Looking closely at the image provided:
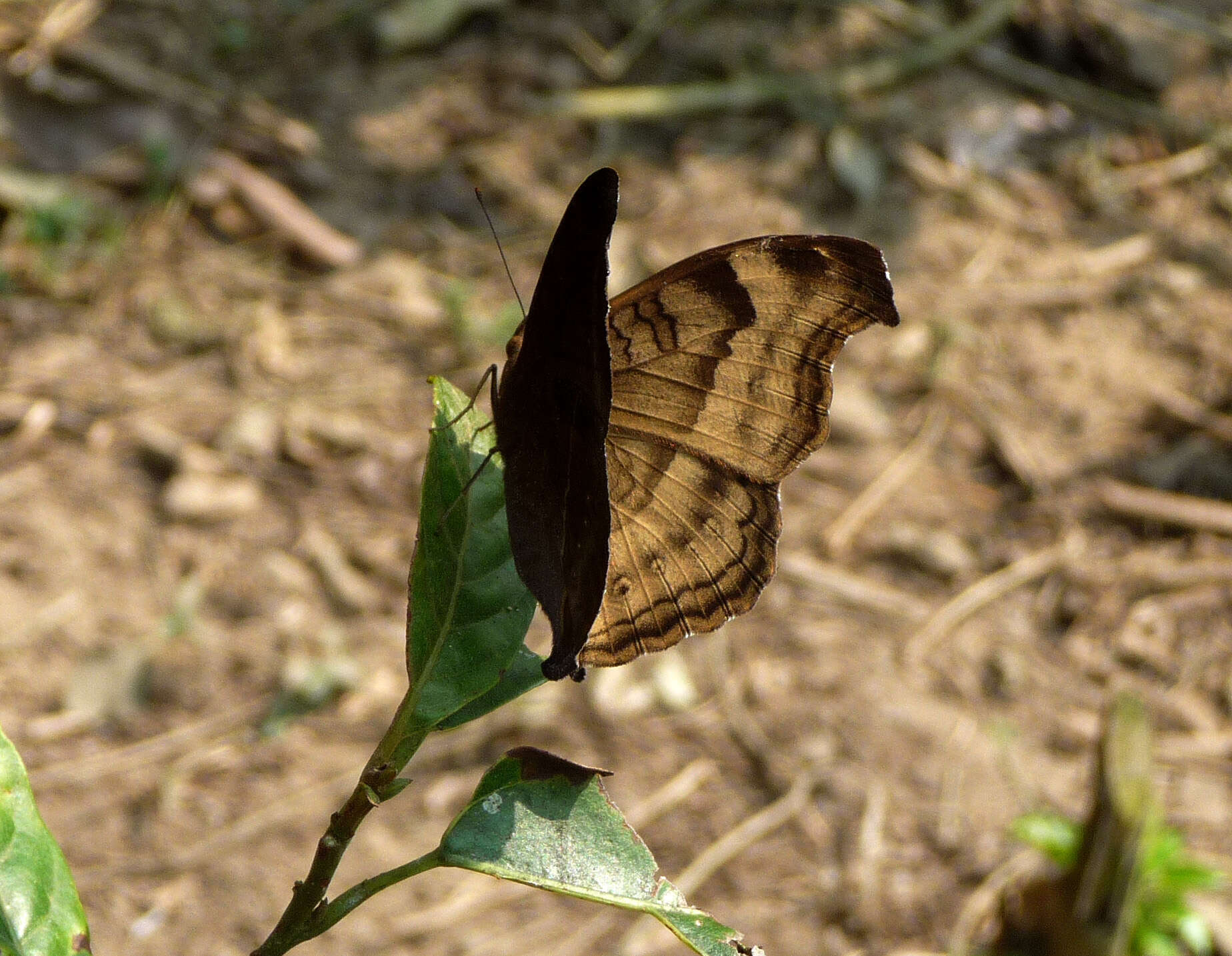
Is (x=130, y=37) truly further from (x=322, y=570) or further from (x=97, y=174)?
(x=322, y=570)

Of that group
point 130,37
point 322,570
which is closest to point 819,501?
point 322,570

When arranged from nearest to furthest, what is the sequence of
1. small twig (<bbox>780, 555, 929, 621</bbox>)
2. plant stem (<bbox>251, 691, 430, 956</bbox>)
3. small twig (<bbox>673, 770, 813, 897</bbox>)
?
1. plant stem (<bbox>251, 691, 430, 956</bbox>)
2. small twig (<bbox>673, 770, 813, 897</bbox>)
3. small twig (<bbox>780, 555, 929, 621</bbox>)

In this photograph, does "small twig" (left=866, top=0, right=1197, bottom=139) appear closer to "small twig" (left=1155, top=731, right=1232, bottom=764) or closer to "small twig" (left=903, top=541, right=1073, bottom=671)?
"small twig" (left=903, top=541, right=1073, bottom=671)

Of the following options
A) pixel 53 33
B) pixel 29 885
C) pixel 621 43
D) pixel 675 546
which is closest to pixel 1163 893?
pixel 675 546

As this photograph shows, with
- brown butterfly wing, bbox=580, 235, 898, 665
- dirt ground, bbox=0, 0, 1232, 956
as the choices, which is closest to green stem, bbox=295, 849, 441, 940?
brown butterfly wing, bbox=580, 235, 898, 665

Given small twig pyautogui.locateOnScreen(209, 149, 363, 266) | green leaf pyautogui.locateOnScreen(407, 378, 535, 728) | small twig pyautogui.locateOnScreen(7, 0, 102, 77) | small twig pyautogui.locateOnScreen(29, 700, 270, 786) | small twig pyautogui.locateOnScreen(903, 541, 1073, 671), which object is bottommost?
small twig pyautogui.locateOnScreen(903, 541, 1073, 671)
